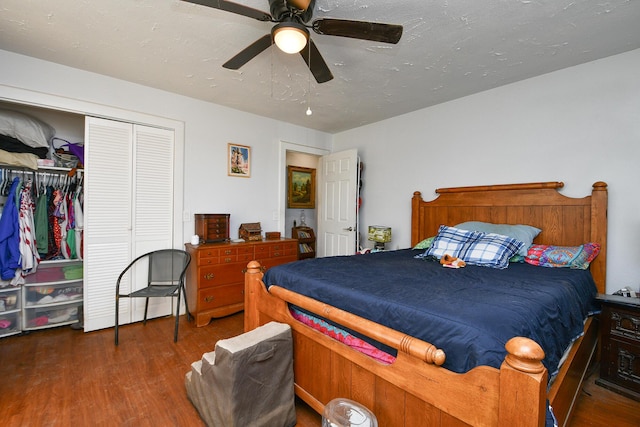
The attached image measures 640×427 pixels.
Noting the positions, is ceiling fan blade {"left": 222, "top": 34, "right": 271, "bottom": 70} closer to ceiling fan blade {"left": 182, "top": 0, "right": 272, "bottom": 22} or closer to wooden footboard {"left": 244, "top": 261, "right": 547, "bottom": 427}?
ceiling fan blade {"left": 182, "top": 0, "right": 272, "bottom": 22}

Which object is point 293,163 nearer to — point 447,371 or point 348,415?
point 348,415

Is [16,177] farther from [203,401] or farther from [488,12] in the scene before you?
[488,12]

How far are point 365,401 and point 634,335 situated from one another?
1972 mm

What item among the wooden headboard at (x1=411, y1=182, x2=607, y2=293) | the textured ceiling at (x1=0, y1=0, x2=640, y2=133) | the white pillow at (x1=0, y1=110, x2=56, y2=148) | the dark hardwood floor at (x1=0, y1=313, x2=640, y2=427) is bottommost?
the dark hardwood floor at (x1=0, y1=313, x2=640, y2=427)

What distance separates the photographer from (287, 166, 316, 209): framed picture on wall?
5.04 meters

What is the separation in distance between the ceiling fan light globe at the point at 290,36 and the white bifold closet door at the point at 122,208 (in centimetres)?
218

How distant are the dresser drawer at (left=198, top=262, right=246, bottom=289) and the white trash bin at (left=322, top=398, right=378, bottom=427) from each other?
2.12m

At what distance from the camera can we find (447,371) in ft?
3.27

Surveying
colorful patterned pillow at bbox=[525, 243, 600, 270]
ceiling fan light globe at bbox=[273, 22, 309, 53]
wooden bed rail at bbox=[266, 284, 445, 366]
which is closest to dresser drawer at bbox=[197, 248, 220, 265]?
wooden bed rail at bbox=[266, 284, 445, 366]

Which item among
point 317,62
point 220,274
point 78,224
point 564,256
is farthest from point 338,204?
point 78,224

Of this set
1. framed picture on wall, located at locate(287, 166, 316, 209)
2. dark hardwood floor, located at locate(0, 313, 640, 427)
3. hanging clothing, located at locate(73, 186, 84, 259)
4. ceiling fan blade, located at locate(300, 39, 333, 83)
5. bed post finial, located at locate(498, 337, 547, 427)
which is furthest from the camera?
framed picture on wall, located at locate(287, 166, 316, 209)

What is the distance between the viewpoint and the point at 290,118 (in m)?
3.94

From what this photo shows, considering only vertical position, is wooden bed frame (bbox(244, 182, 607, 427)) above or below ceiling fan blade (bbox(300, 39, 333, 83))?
below

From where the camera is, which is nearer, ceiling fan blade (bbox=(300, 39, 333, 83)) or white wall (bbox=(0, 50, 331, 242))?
ceiling fan blade (bbox=(300, 39, 333, 83))
